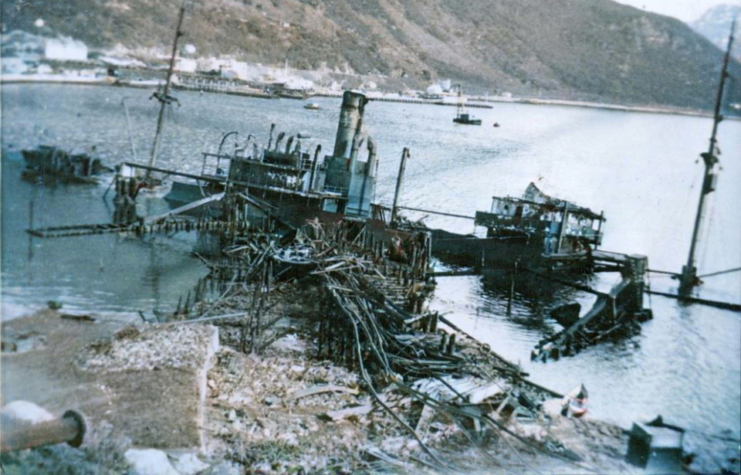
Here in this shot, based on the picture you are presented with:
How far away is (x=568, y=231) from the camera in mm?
4598

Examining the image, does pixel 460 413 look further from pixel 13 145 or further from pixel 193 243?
pixel 193 243

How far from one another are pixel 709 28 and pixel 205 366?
490 cm

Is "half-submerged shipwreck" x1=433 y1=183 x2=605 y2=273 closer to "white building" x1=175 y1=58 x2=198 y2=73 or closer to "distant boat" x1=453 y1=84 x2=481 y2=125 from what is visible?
"distant boat" x1=453 y1=84 x2=481 y2=125

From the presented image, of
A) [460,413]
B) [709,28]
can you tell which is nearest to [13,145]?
[460,413]

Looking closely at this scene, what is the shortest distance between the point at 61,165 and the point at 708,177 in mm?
5040

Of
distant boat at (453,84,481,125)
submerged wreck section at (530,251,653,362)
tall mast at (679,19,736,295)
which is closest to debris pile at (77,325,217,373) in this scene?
distant boat at (453,84,481,125)

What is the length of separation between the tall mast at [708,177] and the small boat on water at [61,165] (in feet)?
16.1

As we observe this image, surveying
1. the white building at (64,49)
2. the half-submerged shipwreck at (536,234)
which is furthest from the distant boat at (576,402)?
the white building at (64,49)

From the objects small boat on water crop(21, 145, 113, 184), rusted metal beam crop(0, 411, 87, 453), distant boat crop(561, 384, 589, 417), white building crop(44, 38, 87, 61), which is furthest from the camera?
distant boat crop(561, 384, 589, 417)

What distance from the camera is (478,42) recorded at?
466 centimetres

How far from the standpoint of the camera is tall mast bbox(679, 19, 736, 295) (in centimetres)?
419

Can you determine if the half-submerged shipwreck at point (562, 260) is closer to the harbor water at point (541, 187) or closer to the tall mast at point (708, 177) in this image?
the harbor water at point (541, 187)

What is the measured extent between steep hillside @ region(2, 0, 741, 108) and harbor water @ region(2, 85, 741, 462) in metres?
0.27

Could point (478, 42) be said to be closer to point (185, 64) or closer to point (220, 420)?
point (185, 64)
